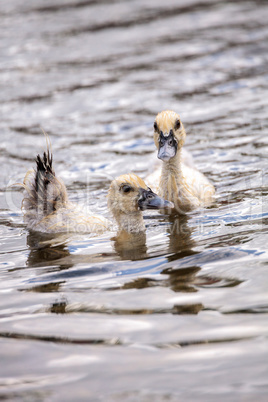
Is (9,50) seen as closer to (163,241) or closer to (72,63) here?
(72,63)

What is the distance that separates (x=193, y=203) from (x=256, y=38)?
8773mm

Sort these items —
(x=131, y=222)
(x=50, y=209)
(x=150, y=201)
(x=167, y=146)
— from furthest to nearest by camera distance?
(x=167, y=146), (x=50, y=209), (x=131, y=222), (x=150, y=201)

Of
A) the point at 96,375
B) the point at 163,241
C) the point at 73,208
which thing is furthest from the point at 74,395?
the point at 73,208

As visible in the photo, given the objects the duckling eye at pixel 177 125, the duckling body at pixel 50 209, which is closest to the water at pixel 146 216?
the duckling body at pixel 50 209

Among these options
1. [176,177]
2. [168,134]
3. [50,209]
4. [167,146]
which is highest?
[168,134]

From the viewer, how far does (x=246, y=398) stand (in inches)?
130

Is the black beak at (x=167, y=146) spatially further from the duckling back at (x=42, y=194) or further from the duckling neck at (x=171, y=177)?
the duckling back at (x=42, y=194)

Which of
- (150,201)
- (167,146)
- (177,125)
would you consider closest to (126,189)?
(150,201)

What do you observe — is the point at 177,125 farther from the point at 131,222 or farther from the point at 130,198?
the point at 131,222

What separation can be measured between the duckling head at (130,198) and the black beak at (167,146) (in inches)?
22.5

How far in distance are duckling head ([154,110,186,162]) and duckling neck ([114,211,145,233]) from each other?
828 mm

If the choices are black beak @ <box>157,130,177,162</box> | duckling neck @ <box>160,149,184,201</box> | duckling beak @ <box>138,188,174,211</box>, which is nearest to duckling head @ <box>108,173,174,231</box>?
duckling beak @ <box>138,188,174,211</box>

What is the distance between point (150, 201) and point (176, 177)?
1253 millimetres

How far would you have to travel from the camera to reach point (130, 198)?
6875mm
